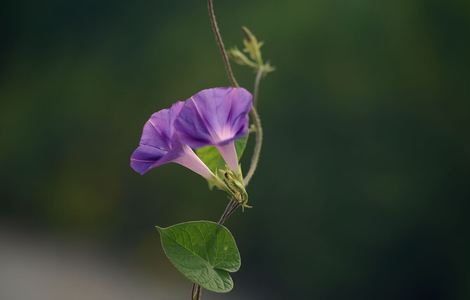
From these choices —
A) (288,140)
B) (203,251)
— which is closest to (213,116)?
(203,251)

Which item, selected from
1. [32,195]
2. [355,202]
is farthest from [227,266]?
[32,195]

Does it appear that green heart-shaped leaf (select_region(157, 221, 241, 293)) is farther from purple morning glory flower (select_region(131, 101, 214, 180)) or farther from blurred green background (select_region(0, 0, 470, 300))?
blurred green background (select_region(0, 0, 470, 300))

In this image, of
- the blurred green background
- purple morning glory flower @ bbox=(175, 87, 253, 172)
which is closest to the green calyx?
purple morning glory flower @ bbox=(175, 87, 253, 172)

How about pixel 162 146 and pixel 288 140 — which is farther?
pixel 288 140

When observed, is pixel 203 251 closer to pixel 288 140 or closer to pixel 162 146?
pixel 162 146

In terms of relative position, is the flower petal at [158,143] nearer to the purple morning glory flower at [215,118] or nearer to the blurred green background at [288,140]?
the purple morning glory flower at [215,118]

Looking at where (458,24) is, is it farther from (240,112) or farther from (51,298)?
(240,112)
